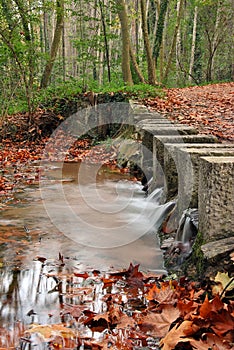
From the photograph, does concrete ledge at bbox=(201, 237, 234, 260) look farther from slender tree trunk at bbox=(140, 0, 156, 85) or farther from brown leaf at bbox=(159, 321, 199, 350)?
slender tree trunk at bbox=(140, 0, 156, 85)

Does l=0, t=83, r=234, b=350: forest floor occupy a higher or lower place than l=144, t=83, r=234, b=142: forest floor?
lower

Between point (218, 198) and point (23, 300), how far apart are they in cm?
151

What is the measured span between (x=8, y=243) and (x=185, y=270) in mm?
1758

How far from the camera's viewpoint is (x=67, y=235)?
4094mm

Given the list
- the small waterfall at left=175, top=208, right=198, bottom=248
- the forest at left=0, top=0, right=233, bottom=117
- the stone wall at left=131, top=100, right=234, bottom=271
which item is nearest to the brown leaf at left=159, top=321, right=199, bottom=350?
the stone wall at left=131, top=100, right=234, bottom=271

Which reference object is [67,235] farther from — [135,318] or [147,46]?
[147,46]

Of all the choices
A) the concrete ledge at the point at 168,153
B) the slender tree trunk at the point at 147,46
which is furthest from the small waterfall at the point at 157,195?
the slender tree trunk at the point at 147,46

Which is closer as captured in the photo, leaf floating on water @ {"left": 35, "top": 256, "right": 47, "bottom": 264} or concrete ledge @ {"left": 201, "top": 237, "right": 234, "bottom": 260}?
concrete ledge @ {"left": 201, "top": 237, "right": 234, "bottom": 260}

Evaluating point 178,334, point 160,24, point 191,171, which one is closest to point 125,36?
point 160,24

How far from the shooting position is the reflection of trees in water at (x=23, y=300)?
2270mm

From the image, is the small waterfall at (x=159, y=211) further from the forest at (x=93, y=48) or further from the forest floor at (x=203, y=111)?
the forest at (x=93, y=48)

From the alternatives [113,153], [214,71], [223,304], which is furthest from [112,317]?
[214,71]

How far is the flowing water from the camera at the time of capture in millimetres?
2754

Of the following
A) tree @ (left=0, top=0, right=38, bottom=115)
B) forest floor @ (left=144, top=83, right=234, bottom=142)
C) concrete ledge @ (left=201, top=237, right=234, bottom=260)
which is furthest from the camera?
Result: tree @ (left=0, top=0, right=38, bottom=115)
